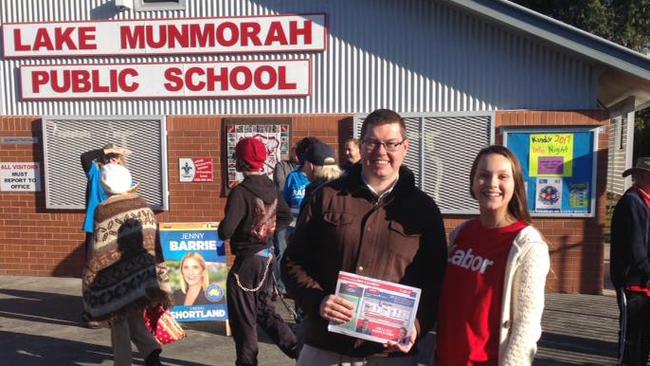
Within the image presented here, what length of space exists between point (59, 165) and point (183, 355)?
14.7 ft

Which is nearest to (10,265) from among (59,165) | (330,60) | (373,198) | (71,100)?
(59,165)

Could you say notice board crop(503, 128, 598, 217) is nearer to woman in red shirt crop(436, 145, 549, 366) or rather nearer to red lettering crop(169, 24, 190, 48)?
red lettering crop(169, 24, 190, 48)

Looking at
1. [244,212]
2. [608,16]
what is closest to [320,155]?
[244,212]

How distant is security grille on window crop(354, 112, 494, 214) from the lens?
25.3 feet

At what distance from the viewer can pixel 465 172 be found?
25.7 ft

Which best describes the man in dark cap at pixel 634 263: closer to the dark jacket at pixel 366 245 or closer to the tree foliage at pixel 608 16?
the dark jacket at pixel 366 245

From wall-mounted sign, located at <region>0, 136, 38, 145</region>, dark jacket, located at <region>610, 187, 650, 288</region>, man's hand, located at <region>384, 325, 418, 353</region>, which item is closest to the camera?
man's hand, located at <region>384, 325, 418, 353</region>

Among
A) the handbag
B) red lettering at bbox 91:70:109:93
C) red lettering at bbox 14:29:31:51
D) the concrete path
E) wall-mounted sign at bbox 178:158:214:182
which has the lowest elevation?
the concrete path

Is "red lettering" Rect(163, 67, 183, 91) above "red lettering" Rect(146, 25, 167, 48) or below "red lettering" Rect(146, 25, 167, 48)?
below

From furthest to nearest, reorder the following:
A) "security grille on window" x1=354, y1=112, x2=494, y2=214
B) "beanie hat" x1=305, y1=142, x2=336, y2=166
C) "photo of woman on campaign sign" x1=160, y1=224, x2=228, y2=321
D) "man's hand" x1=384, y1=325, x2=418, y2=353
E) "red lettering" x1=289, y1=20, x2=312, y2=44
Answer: "red lettering" x1=289, y1=20, x2=312, y2=44
"security grille on window" x1=354, y1=112, x2=494, y2=214
"photo of woman on campaign sign" x1=160, y1=224, x2=228, y2=321
"beanie hat" x1=305, y1=142, x2=336, y2=166
"man's hand" x1=384, y1=325, x2=418, y2=353

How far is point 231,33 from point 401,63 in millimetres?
2432

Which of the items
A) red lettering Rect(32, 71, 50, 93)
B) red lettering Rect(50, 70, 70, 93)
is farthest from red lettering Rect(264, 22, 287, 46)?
red lettering Rect(32, 71, 50, 93)

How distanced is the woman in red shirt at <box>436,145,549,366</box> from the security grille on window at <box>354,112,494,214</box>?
5.30m

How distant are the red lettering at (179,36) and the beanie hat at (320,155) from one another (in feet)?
13.0
